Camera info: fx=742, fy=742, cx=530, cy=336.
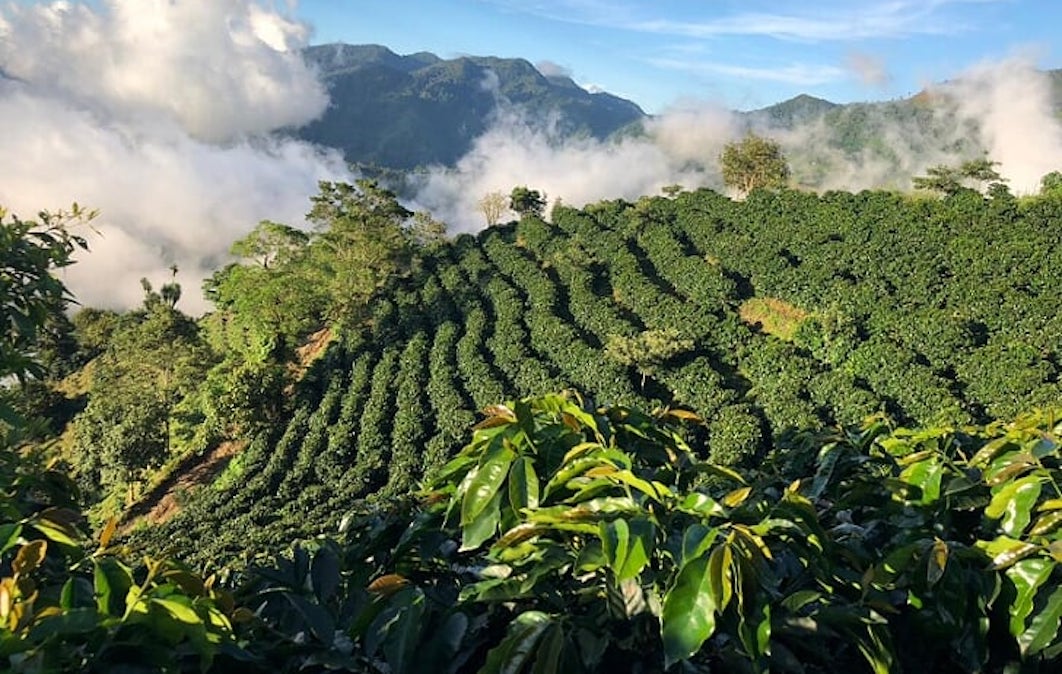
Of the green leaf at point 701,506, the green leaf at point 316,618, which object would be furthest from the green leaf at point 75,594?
the green leaf at point 701,506

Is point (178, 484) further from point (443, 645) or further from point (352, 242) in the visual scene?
point (443, 645)

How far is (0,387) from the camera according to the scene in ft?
13.3

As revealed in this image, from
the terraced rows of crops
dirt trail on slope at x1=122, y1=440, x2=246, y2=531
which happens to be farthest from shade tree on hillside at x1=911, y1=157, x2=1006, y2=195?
dirt trail on slope at x1=122, y1=440, x2=246, y2=531

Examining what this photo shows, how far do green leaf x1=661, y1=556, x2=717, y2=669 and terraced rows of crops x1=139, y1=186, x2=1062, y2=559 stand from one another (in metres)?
13.1

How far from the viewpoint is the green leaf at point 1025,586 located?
2037 mm

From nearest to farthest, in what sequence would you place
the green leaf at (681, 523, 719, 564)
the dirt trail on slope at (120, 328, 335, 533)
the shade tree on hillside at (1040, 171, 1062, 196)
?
1. the green leaf at (681, 523, 719, 564)
2. the dirt trail on slope at (120, 328, 335, 533)
3. the shade tree on hillside at (1040, 171, 1062, 196)

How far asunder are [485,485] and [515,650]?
56 cm

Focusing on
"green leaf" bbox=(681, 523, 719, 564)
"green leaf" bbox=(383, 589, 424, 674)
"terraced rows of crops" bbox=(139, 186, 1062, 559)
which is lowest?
"terraced rows of crops" bbox=(139, 186, 1062, 559)

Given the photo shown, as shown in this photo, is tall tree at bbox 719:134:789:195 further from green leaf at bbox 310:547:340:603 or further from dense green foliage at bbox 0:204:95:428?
green leaf at bbox 310:547:340:603

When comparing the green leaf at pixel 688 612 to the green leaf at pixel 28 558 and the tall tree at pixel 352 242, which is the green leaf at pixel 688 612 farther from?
the tall tree at pixel 352 242

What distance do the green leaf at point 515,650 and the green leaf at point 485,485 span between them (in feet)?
1.42

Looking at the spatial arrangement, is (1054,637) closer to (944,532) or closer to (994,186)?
(944,532)

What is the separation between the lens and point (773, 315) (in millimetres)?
23500

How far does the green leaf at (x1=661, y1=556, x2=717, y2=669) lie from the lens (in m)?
1.61
